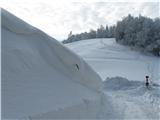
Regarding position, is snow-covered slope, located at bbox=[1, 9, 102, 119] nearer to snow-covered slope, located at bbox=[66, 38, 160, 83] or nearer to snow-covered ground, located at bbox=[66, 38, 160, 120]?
snow-covered ground, located at bbox=[66, 38, 160, 120]

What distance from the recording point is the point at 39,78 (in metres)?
4.17

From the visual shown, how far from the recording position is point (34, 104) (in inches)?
147

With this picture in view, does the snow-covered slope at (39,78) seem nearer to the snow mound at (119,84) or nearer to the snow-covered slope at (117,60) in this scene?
the snow mound at (119,84)

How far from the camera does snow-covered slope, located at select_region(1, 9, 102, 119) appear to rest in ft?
12.1

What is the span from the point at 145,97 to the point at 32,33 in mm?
4072

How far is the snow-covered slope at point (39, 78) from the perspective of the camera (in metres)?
3.70

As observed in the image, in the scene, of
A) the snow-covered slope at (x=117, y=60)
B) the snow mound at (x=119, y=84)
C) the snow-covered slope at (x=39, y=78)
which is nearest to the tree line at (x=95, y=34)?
the snow-covered slope at (x=117, y=60)

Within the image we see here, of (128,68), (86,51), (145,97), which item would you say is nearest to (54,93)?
(145,97)

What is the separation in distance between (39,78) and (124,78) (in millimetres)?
5929

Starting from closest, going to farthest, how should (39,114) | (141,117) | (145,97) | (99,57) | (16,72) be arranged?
(39,114)
(16,72)
(141,117)
(145,97)
(99,57)

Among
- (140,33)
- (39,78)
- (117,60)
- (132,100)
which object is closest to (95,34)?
(140,33)

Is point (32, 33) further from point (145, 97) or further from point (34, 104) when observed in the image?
point (145, 97)

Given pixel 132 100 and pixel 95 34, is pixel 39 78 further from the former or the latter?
pixel 95 34

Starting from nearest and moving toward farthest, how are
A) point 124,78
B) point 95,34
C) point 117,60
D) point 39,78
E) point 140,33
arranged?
point 39,78 → point 124,78 → point 117,60 → point 140,33 → point 95,34
